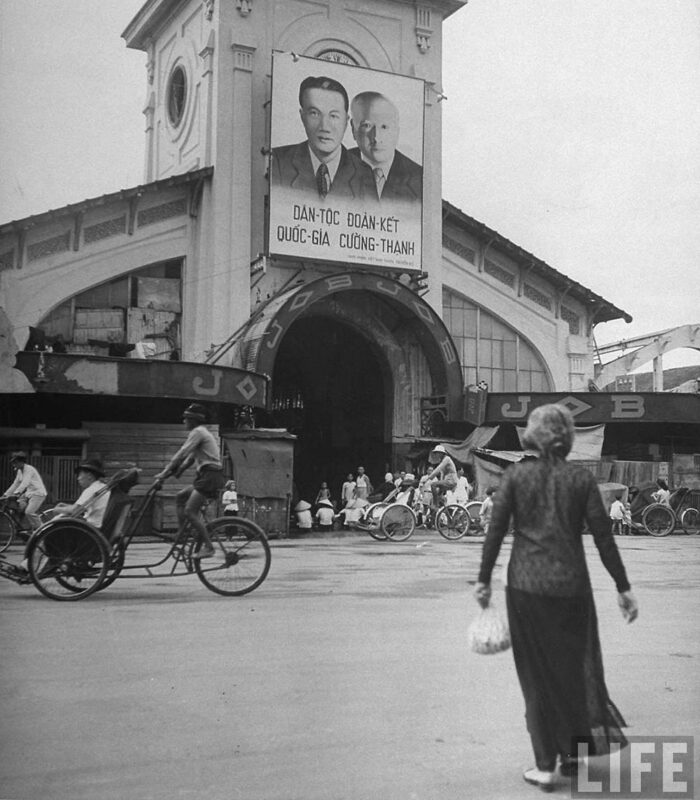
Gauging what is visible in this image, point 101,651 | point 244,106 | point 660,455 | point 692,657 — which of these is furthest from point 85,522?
point 660,455

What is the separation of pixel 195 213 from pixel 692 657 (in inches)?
787

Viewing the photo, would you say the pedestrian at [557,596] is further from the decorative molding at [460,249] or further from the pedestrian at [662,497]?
the decorative molding at [460,249]

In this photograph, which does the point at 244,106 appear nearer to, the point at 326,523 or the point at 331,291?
the point at 331,291

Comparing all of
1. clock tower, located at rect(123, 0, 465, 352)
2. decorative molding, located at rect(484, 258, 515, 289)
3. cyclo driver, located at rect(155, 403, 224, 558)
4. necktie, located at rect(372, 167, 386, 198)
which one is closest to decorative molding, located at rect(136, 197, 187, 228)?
clock tower, located at rect(123, 0, 465, 352)

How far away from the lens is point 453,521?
14.8 m

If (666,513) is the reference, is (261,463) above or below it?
above

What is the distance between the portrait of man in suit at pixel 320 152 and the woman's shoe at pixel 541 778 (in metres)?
20.1

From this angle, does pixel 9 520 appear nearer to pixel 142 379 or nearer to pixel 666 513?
pixel 142 379

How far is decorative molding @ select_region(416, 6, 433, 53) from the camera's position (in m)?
25.0

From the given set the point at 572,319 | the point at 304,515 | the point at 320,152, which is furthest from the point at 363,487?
the point at 572,319

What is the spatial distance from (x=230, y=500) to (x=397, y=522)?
3236 millimetres

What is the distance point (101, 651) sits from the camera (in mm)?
6078

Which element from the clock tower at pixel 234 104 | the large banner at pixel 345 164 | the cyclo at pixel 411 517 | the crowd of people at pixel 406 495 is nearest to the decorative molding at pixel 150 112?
the clock tower at pixel 234 104

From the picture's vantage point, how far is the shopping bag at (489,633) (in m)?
3.95
